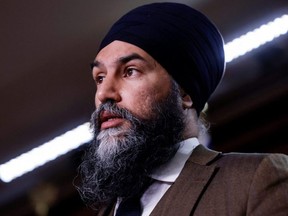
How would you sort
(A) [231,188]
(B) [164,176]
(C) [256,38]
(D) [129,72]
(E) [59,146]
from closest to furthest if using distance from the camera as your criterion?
(A) [231,188], (B) [164,176], (D) [129,72], (C) [256,38], (E) [59,146]

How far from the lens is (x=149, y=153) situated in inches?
41.4

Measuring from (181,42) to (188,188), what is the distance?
0.37 meters

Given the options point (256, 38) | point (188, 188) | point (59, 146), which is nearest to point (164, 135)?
point (188, 188)

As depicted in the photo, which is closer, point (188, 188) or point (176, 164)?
point (188, 188)

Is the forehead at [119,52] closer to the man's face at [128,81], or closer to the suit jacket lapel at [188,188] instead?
the man's face at [128,81]

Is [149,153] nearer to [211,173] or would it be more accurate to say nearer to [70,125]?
[211,173]

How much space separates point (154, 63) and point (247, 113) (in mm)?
1647

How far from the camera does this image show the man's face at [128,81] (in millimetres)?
1055

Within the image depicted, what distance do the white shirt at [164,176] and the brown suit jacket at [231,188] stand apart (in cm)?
4

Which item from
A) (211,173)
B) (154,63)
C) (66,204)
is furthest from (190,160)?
(66,204)

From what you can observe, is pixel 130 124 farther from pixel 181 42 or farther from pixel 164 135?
pixel 181 42

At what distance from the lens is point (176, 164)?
1017 millimetres

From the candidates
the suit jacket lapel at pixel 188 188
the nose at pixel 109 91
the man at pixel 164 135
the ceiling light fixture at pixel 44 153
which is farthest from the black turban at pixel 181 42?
the ceiling light fixture at pixel 44 153

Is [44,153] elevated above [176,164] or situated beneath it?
elevated above
